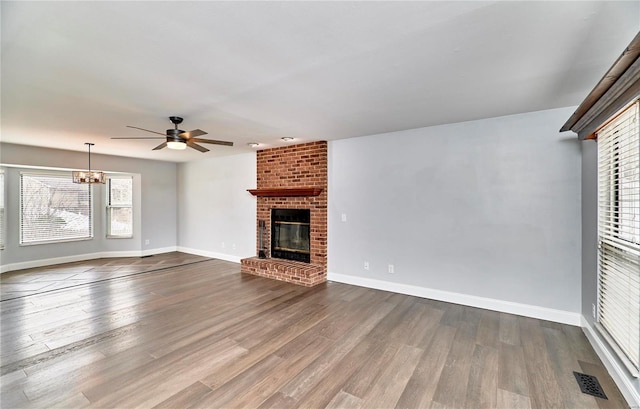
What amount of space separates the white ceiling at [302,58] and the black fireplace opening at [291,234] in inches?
89.0

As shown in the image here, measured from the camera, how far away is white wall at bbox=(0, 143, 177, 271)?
545 centimetres

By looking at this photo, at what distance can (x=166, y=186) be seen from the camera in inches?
297

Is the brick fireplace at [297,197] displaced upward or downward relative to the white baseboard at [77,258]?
upward

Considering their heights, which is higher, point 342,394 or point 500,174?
point 500,174

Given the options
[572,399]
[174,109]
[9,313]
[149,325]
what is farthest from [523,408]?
[9,313]

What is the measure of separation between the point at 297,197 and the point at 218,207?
2.49 m

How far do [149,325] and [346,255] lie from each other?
2.95m

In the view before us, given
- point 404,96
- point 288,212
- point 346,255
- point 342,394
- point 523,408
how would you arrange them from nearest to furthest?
point 523,408 < point 342,394 < point 404,96 < point 346,255 < point 288,212

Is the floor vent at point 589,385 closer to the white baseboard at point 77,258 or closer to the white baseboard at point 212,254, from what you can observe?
the white baseboard at point 212,254

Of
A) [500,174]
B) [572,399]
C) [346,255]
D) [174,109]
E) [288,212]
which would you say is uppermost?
[174,109]

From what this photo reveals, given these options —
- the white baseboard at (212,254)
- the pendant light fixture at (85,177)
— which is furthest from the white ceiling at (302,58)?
the white baseboard at (212,254)

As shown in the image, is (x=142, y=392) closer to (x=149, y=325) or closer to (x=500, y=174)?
(x=149, y=325)

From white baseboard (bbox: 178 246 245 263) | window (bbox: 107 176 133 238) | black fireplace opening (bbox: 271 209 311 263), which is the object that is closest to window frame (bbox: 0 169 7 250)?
window (bbox: 107 176 133 238)

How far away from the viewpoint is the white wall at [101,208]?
5445 mm
